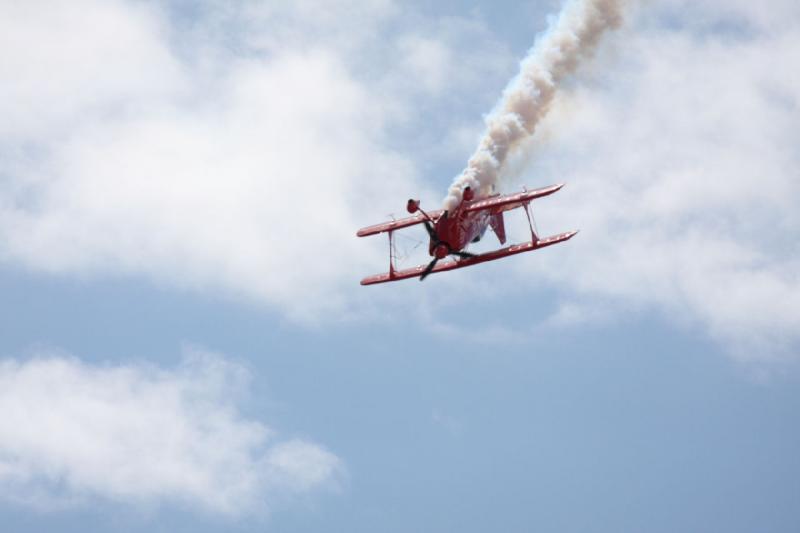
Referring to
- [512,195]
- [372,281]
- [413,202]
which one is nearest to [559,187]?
[512,195]

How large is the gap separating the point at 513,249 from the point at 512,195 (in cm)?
285

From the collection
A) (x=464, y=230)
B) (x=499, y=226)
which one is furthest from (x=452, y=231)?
(x=499, y=226)

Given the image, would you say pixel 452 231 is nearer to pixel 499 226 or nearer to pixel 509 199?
pixel 509 199

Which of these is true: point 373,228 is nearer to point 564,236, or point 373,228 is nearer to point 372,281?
point 372,281

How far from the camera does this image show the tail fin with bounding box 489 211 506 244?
255ft

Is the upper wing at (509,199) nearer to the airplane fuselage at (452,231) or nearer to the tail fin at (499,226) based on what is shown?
the airplane fuselage at (452,231)

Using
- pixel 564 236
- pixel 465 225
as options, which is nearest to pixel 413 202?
pixel 465 225

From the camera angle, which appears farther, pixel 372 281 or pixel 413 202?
pixel 372 281

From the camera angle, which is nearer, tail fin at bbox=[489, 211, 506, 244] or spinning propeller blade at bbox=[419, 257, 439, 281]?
spinning propeller blade at bbox=[419, 257, 439, 281]

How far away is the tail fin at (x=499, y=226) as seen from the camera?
77750mm

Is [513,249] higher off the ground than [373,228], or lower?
lower

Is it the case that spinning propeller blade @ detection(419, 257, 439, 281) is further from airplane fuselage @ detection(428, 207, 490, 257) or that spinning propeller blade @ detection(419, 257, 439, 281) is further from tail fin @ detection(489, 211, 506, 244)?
tail fin @ detection(489, 211, 506, 244)

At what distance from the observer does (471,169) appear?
71062 mm

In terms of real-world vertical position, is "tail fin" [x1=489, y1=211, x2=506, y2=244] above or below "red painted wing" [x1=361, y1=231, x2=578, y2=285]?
above
